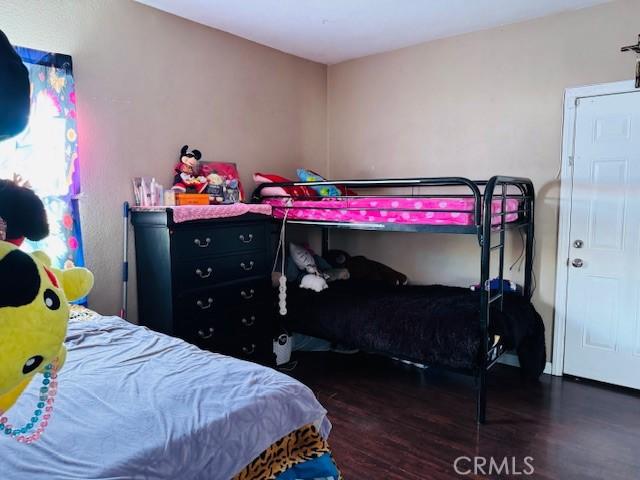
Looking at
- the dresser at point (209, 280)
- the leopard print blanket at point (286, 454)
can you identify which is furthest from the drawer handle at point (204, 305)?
the leopard print blanket at point (286, 454)

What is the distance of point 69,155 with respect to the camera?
8.30ft

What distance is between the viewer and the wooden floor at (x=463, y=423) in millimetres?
2176

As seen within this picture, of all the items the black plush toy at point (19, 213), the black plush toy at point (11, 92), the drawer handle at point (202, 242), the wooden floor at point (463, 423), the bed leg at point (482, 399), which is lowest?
the wooden floor at point (463, 423)

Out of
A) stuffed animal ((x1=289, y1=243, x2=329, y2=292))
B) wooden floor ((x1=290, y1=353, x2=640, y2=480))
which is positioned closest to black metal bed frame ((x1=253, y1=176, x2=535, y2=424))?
wooden floor ((x1=290, y1=353, x2=640, y2=480))

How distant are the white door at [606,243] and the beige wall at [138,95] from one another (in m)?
2.34

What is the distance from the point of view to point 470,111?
11.5 ft

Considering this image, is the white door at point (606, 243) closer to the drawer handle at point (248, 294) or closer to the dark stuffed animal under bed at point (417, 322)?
the dark stuffed animal under bed at point (417, 322)

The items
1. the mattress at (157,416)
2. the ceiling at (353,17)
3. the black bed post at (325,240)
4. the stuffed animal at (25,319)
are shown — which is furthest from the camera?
the black bed post at (325,240)

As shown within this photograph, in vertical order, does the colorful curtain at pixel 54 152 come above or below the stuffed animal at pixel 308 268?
above

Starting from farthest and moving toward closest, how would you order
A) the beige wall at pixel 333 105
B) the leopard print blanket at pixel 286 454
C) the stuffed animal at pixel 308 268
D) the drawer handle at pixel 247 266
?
the stuffed animal at pixel 308 268 → the drawer handle at pixel 247 266 → the beige wall at pixel 333 105 → the leopard print blanket at pixel 286 454

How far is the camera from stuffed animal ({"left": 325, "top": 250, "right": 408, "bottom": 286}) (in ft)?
12.6

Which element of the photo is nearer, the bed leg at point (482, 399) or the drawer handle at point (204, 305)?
the bed leg at point (482, 399)

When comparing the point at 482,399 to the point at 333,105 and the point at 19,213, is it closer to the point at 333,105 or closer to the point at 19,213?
the point at 19,213

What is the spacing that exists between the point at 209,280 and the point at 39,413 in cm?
178
